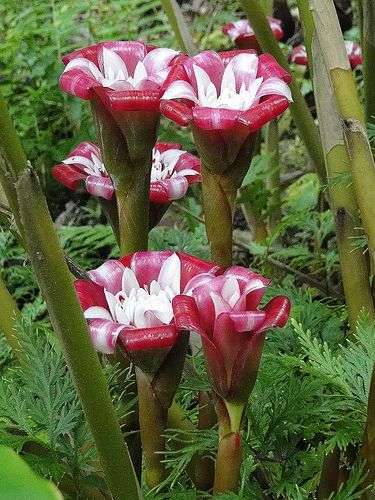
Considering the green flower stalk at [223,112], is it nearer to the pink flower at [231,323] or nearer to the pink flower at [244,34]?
the pink flower at [231,323]

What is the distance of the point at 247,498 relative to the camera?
1.41 ft

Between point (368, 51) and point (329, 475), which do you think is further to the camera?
point (368, 51)

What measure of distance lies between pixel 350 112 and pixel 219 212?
0.10 m

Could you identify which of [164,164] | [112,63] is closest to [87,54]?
[112,63]

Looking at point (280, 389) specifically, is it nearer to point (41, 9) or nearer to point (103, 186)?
point (103, 186)

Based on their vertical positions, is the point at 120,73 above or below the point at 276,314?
above

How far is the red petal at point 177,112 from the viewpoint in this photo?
41 centimetres

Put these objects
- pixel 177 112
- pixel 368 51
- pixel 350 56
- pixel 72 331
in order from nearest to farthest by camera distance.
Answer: pixel 72 331 < pixel 177 112 < pixel 368 51 < pixel 350 56

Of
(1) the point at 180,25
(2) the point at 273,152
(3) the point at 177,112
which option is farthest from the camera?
(2) the point at 273,152

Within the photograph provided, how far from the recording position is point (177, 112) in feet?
1.34

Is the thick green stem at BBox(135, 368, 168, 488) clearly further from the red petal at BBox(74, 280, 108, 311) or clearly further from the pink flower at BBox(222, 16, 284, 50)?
the pink flower at BBox(222, 16, 284, 50)

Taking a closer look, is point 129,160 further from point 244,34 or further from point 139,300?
point 244,34

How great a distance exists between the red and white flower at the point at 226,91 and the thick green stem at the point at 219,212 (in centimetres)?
4

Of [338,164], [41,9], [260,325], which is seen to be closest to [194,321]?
[260,325]
